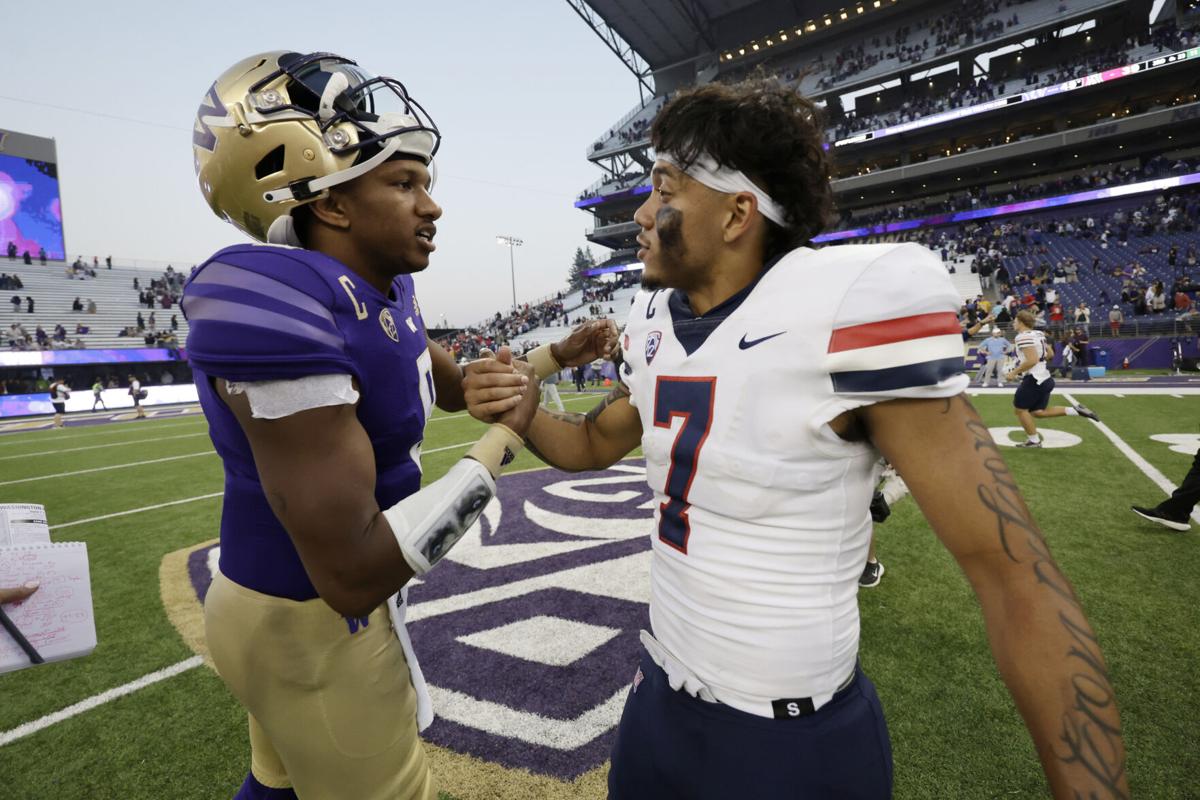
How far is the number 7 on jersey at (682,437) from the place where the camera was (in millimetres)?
1337

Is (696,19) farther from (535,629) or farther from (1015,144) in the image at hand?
(535,629)

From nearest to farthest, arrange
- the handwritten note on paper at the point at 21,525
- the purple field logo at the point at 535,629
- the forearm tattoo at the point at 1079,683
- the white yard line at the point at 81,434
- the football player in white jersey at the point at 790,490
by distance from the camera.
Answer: the forearm tattoo at the point at 1079,683, the football player in white jersey at the point at 790,490, the handwritten note on paper at the point at 21,525, the purple field logo at the point at 535,629, the white yard line at the point at 81,434

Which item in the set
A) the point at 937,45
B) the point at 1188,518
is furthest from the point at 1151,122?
the point at 1188,518

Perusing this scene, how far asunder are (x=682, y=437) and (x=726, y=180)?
0.69 meters

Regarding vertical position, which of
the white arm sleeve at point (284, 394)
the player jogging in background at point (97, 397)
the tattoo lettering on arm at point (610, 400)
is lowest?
the player jogging in background at point (97, 397)

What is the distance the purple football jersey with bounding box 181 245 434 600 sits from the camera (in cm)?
117

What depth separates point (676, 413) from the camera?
1411 mm

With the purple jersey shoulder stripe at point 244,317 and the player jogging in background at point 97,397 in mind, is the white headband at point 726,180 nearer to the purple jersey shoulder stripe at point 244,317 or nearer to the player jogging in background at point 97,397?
the purple jersey shoulder stripe at point 244,317

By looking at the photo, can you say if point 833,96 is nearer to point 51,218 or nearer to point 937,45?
point 937,45

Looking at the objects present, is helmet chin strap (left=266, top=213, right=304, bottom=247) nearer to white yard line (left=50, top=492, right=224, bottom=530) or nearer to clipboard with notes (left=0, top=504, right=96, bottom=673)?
clipboard with notes (left=0, top=504, right=96, bottom=673)

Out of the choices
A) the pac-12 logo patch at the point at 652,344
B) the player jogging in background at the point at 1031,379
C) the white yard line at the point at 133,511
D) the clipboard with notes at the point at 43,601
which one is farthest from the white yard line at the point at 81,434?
the player jogging in background at the point at 1031,379

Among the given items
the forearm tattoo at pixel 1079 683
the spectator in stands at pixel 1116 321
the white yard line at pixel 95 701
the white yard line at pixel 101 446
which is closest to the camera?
the forearm tattoo at pixel 1079 683

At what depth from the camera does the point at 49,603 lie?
4.98 feet

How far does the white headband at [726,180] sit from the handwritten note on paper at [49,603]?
74.4 inches
